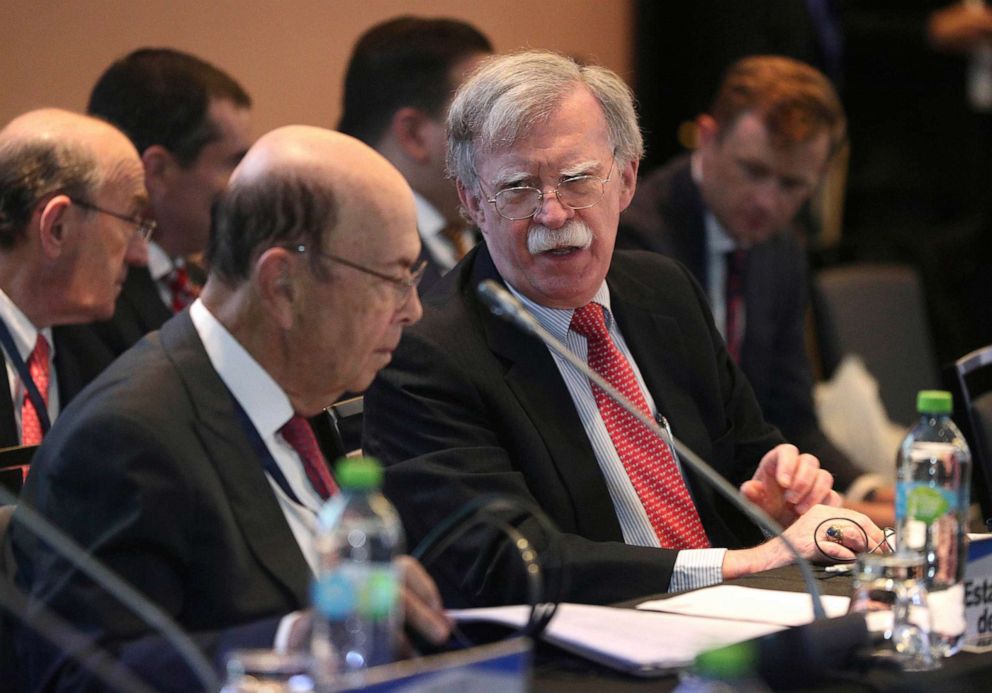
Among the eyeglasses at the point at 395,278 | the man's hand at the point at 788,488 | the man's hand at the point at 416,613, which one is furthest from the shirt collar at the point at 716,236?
the man's hand at the point at 416,613

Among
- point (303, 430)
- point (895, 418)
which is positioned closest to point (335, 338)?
point (303, 430)

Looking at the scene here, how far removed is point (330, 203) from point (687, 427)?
0.96 meters

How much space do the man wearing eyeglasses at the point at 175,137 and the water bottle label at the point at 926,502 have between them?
2172mm

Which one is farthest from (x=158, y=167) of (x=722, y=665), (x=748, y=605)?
(x=722, y=665)

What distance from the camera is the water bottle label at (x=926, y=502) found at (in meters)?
1.91

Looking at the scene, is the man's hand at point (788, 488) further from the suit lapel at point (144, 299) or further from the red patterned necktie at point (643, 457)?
the suit lapel at point (144, 299)

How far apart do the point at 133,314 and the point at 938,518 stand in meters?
2.21

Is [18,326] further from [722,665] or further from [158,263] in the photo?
[722,665]

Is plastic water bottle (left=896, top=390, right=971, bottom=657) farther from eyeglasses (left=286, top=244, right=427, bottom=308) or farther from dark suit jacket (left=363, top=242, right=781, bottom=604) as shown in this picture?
eyeglasses (left=286, top=244, right=427, bottom=308)

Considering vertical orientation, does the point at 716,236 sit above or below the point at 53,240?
below

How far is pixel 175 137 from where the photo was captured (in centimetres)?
376

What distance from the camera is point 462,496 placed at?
2.36 metres

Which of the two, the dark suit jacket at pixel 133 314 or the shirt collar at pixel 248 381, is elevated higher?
the shirt collar at pixel 248 381

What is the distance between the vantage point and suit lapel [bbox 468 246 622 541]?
Result: 2514 mm
